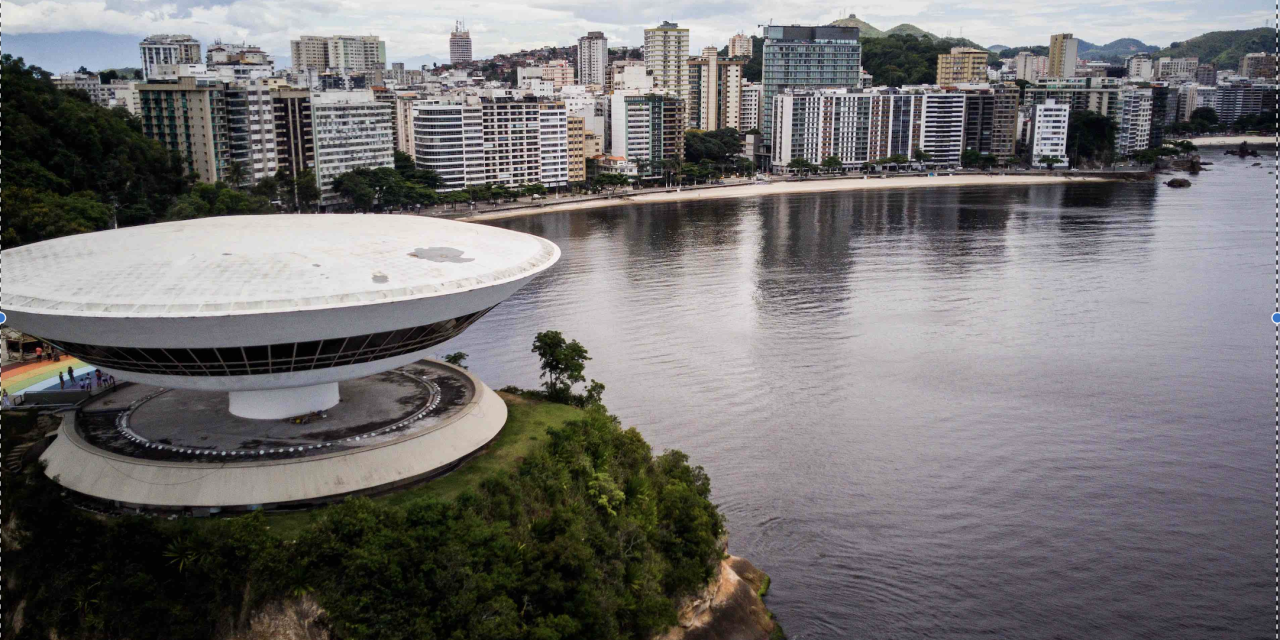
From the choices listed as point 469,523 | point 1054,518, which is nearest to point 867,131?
point 1054,518

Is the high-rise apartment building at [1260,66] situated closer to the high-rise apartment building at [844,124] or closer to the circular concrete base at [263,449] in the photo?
the high-rise apartment building at [844,124]

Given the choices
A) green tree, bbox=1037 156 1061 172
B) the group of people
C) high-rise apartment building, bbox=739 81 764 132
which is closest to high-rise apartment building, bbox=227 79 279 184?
the group of people

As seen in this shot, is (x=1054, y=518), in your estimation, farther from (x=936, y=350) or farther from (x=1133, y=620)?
(x=936, y=350)

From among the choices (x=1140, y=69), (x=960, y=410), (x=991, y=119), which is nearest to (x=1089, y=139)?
(x=991, y=119)

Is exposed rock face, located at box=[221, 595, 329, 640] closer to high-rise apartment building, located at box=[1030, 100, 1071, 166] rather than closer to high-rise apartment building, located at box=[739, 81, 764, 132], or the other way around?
high-rise apartment building, located at box=[1030, 100, 1071, 166]

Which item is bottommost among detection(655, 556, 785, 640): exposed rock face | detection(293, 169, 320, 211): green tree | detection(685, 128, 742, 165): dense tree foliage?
detection(655, 556, 785, 640): exposed rock face

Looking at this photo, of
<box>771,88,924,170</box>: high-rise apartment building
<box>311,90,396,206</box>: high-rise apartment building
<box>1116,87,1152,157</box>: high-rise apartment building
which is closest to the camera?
<box>311,90,396,206</box>: high-rise apartment building

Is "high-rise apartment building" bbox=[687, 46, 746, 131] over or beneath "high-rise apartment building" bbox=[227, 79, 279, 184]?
over
